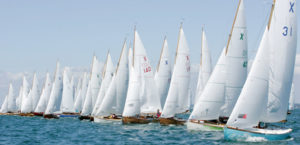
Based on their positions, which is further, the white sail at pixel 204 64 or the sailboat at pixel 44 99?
the sailboat at pixel 44 99

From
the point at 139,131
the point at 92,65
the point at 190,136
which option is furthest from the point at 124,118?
the point at 92,65

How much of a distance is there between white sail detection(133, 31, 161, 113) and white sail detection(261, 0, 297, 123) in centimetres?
2246

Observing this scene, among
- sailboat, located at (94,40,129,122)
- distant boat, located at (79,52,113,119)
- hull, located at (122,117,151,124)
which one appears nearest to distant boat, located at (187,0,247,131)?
hull, located at (122,117,151,124)

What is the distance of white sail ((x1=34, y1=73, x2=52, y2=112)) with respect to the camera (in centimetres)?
7969

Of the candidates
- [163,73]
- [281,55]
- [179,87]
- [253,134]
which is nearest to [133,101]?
[179,87]

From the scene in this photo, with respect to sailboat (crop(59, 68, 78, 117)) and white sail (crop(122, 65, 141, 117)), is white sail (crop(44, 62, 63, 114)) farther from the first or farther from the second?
white sail (crop(122, 65, 141, 117))

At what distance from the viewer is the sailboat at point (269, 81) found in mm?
31969

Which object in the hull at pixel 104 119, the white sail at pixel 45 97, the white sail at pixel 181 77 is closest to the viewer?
the white sail at pixel 181 77

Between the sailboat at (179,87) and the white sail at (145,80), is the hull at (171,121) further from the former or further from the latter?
the white sail at (145,80)

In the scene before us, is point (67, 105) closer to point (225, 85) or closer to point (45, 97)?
point (45, 97)

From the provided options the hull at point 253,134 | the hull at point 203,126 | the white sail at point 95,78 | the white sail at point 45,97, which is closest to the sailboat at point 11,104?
the white sail at point 45,97

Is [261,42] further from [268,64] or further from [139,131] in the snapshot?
[139,131]

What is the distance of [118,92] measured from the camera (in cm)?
5578

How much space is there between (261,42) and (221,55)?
878 centimetres
